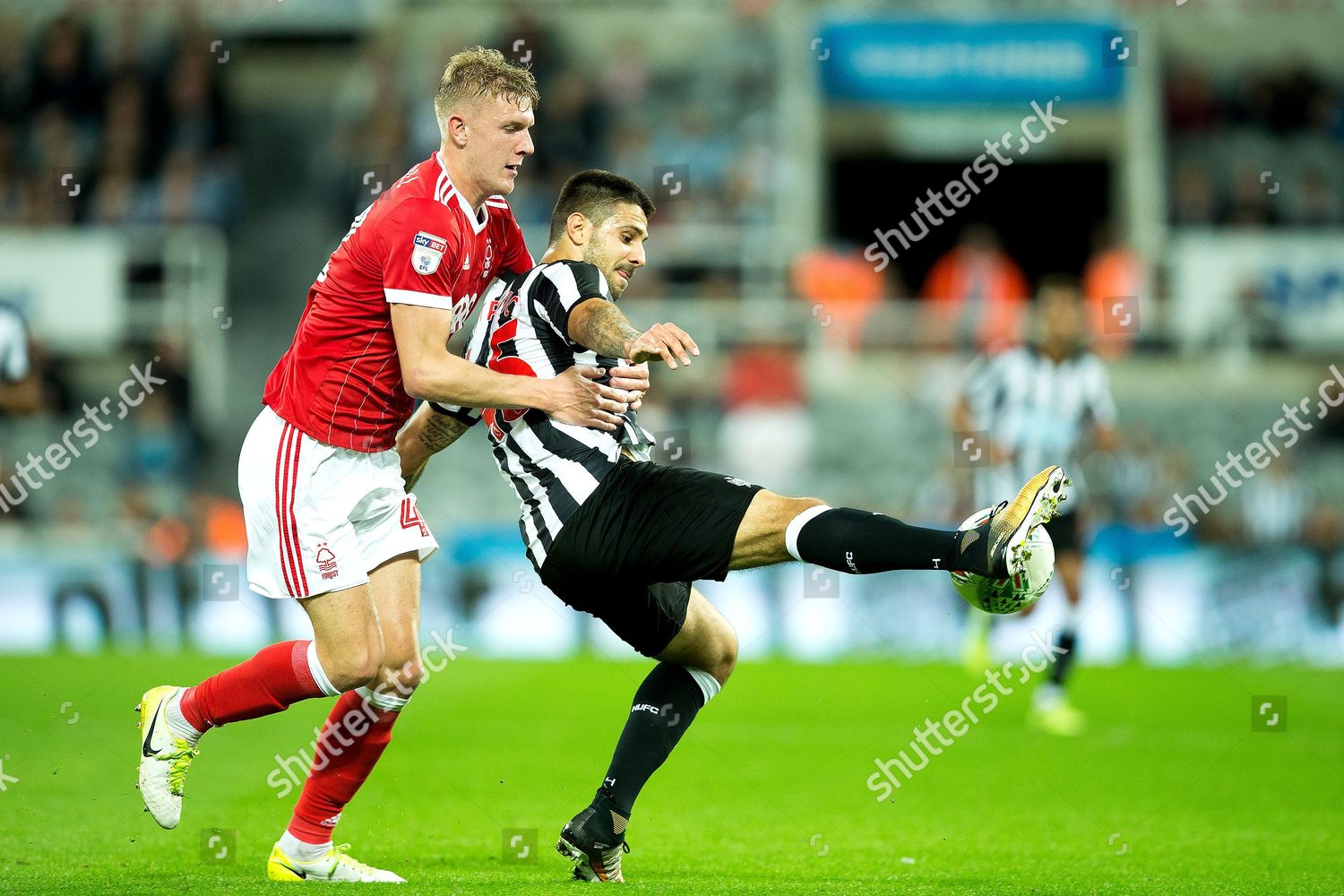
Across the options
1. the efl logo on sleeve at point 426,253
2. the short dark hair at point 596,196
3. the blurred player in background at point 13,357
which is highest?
the short dark hair at point 596,196

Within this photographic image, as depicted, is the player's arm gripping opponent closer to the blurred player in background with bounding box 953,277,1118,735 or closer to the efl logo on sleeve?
the efl logo on sleeve

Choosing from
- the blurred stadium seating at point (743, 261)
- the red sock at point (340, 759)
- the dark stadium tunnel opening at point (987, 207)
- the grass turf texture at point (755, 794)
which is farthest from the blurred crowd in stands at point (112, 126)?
the red sock at point (340, 759)

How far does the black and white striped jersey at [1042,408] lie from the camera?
11.3 m

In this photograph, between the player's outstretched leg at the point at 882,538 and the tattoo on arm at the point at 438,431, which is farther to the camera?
the tattoo on arm at the point at 438,431

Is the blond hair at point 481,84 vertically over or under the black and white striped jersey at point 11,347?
over

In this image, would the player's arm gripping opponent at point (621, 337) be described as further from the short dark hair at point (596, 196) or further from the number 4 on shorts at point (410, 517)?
the number 4 on shorts at point (410, 517)

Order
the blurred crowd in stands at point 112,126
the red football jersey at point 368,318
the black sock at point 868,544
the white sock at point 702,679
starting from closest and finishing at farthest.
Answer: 1. the black sock at point 868,544
2. the red football jersey at point 368,318
3. the white sock at point 702,679
4. the blurred crowd in stands at point 112,126

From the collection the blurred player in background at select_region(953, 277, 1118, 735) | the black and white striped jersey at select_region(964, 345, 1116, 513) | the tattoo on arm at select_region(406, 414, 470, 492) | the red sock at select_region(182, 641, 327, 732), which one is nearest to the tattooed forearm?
the tattoo on arm at select_region(406, 414, 470, 492)

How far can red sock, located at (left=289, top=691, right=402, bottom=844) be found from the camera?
5637mm

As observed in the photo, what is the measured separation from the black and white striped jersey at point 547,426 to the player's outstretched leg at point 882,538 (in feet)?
1.88

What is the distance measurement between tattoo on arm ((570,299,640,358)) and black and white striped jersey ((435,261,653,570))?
9cm

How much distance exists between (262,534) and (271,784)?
2.76 meters

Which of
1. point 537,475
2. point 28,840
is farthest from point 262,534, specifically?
point 28,840

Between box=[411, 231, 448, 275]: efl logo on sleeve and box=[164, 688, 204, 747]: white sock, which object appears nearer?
box=[411, 231, 448, 275]: efl logo on sleeve
